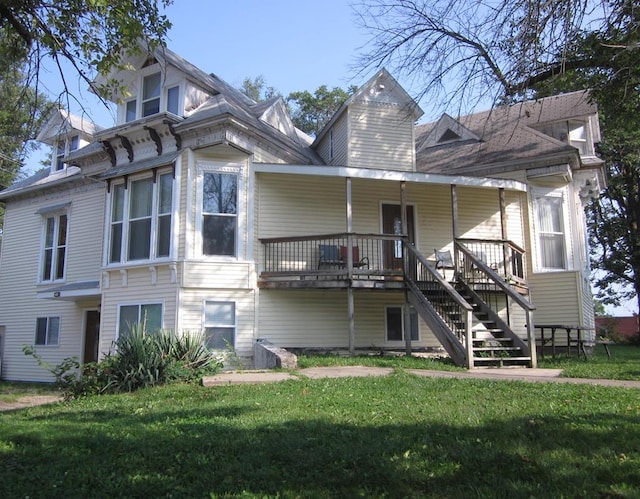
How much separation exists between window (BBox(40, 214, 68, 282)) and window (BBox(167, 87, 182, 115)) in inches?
241

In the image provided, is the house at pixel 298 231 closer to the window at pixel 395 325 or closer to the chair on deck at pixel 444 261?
the window at pixel 395 325

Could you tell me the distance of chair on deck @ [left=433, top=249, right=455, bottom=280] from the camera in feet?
48.1

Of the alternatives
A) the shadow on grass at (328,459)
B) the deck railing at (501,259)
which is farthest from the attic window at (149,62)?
the shadow on grass at (328,459)

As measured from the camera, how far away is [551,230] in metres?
16.3

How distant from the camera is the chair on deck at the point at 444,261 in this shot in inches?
577

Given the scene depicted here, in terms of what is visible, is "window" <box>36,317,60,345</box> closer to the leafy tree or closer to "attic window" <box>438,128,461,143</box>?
"attic window" <box>438,128,461,143</box>

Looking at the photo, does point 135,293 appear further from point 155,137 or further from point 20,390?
point 20,390

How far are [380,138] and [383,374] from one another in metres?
8.67

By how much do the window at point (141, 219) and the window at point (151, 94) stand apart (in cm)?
201

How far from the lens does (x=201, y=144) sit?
13352 mm

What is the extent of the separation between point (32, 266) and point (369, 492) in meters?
17.9

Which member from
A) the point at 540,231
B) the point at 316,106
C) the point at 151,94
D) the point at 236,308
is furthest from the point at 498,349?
the point at 316,106

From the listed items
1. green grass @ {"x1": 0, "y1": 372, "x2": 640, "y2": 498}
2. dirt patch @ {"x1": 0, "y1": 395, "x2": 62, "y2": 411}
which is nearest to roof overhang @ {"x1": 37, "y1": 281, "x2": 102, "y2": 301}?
dirt patch @ {"x1": 0, "y1": 395, "x2": 62, "y2": 411}

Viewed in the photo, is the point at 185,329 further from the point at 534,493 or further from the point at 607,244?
the point at 607,244
